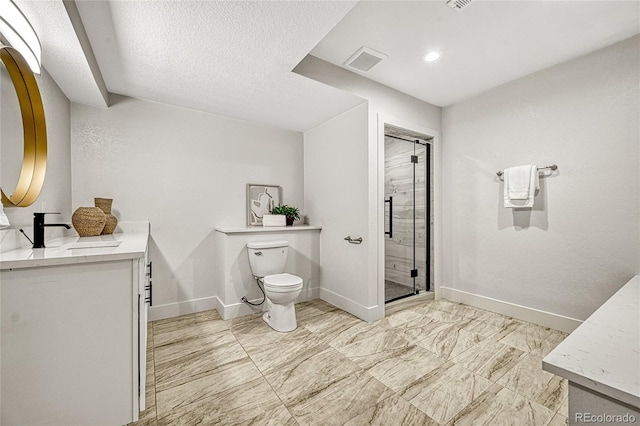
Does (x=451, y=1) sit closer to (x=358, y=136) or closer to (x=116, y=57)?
(x=358, y=136)

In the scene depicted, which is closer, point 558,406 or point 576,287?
point 558,406

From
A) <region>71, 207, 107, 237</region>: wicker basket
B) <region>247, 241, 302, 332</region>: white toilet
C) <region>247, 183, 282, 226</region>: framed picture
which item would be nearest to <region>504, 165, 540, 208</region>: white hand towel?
<region>247, 241, 302, 332</region>: white toilet

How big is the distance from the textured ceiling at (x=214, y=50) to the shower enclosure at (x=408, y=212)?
115 cm

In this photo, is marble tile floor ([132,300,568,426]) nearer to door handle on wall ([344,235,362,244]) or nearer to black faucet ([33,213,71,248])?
door handle on wall ([344,235,362,244])

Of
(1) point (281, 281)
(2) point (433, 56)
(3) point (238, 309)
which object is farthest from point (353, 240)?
(2) point (433, 56)

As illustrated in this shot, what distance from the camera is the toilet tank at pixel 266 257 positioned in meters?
2.66

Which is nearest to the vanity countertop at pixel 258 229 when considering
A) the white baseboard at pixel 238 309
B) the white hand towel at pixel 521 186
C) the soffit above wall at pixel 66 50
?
the white baseboard at pixel 238 309

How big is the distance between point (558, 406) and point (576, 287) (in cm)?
126

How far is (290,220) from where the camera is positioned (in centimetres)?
322

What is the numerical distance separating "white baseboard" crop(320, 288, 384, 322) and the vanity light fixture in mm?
2875

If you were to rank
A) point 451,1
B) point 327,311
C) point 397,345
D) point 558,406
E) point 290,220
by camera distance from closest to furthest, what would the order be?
point 558,406
point 451,1
point 397,345
point 327,311
point 290,220

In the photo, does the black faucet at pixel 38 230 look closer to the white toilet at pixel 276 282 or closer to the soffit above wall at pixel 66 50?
the soffit above wall at pixel 66 50

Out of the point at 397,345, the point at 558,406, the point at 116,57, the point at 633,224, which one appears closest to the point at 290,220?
the point at 397,345

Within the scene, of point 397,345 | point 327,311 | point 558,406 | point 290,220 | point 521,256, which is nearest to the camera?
point 558,406
